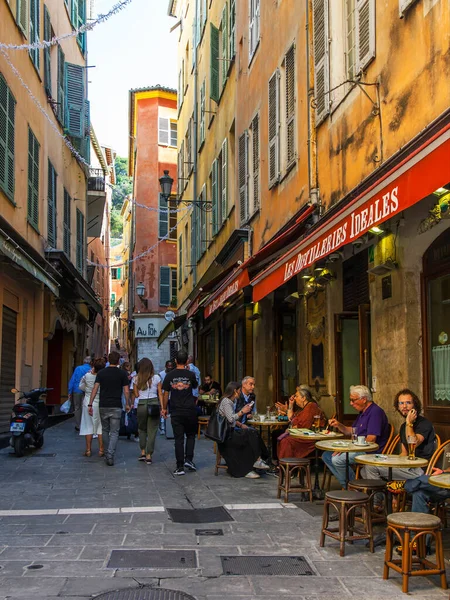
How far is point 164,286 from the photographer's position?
3738cm

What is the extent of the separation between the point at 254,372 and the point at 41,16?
990 centimetres

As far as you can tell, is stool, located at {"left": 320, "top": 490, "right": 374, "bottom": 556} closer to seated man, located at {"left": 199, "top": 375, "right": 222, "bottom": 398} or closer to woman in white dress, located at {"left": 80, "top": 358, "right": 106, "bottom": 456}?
woman in white dress, located at {"left": 80, "top": 358, "right": 106, "bottom": 456}

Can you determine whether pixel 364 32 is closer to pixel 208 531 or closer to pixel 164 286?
pixel 208 531

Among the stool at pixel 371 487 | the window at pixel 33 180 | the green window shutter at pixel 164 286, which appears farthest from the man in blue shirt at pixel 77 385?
the green window shutter at pixel 164 286

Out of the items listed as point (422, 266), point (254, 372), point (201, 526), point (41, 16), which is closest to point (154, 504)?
point (201, 526)

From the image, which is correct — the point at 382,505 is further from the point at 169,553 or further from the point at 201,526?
the point at 169,553

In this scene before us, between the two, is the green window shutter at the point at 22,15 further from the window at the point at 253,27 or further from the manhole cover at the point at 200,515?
the manhole cover at the point at 200,515

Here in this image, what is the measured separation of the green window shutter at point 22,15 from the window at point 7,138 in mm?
1593

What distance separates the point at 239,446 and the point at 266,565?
14.2 feet

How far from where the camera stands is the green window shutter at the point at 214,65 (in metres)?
19.5

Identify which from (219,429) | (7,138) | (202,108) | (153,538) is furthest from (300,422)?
(202,108)

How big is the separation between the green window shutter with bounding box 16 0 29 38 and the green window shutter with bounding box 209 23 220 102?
6075mm

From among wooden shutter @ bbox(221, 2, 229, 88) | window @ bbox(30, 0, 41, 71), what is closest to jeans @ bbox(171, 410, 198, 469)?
window @ bbox(30, 0, 41, 71)

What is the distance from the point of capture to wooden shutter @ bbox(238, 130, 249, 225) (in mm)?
15445
